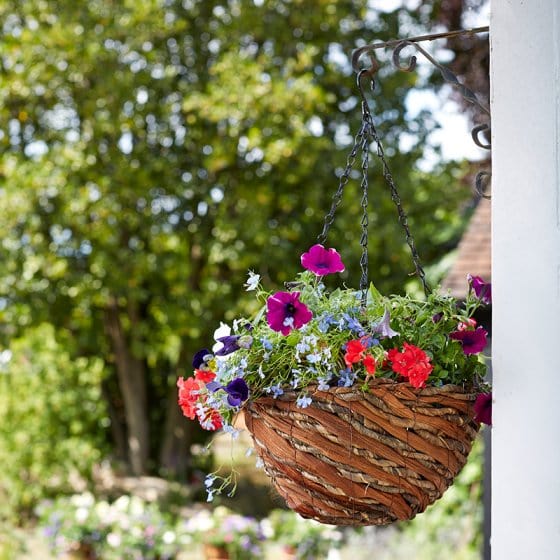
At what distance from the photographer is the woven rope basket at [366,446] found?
3.77ft

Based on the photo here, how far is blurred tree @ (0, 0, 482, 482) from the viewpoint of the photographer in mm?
6672

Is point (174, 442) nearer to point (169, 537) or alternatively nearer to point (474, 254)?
point (169, 537)

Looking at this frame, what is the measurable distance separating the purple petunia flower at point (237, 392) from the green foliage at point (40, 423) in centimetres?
646

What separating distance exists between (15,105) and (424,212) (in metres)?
3.56

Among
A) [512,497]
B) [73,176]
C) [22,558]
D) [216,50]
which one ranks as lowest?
[512,497]

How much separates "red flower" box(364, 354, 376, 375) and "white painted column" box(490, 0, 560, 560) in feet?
0.50

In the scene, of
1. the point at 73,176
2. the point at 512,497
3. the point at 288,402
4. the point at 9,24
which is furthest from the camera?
the point at 9,24

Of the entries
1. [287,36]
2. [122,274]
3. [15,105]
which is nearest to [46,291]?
[122,274]

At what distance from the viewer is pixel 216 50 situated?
7.38 metres

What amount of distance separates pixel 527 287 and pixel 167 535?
14.8 feet

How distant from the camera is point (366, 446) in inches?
45.4

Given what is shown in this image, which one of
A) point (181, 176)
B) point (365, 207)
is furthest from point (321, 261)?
point (181, 176)

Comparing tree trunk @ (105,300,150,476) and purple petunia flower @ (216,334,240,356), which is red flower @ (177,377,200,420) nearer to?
purple petunia flower @ (216,334,240,356)

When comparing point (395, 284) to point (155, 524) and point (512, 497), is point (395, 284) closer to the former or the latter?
point (155, 524)
